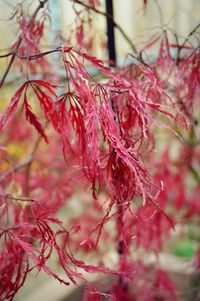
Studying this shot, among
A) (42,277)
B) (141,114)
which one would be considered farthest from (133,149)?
(42,277)

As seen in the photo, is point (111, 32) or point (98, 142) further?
point (111, 32)

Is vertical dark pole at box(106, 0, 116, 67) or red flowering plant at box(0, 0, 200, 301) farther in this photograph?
vertical dark pole at box(106, 0, 116, 67)

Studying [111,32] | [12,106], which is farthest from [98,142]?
[111,32]

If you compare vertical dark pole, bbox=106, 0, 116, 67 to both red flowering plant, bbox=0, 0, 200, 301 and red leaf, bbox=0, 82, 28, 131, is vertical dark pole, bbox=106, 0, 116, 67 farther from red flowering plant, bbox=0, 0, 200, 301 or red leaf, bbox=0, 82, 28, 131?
red leaf, bbox=0, 82, 28, 131

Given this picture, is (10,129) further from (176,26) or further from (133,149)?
(176,26)

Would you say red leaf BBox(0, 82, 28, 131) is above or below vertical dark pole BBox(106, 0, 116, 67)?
below

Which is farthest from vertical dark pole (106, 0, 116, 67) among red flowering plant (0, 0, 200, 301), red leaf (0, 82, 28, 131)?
red leaf (0, 82, 28, 131)

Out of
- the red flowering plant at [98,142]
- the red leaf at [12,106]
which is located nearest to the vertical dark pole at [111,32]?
the red flowering plant at [98,142]

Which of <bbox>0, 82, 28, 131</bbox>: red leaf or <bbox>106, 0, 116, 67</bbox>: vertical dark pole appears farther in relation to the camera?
<bbox>106, 0, 116, 67</bbox>: vertical dark pole

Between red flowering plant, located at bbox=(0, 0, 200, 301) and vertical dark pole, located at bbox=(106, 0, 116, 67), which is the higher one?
vertical dark pole, located at bbox=(106, 0, 116, 67)

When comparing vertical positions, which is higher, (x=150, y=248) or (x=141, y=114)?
(x=141, y=114)

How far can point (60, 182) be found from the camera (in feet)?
5.33

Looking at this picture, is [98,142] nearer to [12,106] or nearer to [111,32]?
[12,106]

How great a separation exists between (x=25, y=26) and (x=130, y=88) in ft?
1.30
